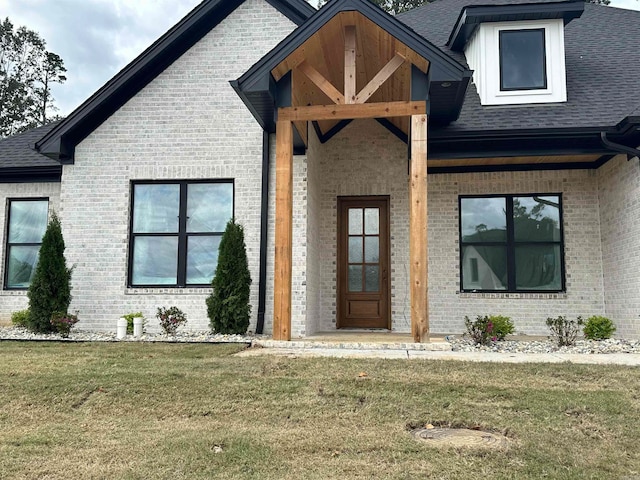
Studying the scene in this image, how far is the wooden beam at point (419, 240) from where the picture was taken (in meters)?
7.36

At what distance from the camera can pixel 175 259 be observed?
375 inches

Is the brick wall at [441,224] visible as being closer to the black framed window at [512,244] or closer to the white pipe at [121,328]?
the black framed window at [512,244]

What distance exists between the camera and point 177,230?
9570 mm

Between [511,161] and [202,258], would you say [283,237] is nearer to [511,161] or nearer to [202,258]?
[202,258]

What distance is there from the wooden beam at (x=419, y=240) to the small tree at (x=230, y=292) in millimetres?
2617

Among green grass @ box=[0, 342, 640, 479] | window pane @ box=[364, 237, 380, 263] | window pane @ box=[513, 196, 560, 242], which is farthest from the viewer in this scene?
window pane @ box=[364, 237, 380, 263]

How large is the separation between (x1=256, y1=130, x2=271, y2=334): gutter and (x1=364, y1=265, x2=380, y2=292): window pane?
210 cm

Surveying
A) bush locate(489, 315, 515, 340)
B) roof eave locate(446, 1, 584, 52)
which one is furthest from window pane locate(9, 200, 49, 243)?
roof eave locate(446, 1, 584, 52)

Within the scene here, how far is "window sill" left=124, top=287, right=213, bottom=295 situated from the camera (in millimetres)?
9320

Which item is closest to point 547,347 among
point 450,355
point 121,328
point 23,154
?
point 450,355

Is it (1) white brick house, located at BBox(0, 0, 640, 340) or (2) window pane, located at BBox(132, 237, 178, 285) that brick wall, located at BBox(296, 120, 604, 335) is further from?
(2) window pane, located at BBox(132, 237, 178, 285)

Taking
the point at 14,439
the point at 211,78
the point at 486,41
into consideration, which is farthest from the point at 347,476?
the point at 486,41

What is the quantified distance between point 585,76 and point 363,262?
16.9 ft

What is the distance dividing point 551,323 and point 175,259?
5.84 m
